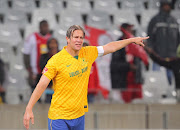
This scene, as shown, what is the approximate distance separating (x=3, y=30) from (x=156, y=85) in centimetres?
451

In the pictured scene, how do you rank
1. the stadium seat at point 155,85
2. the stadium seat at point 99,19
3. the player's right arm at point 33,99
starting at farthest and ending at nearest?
1. the stadium seat at point 99,19
2. the stadium seat at point 155,85
3. the player's right arm at point 33,99

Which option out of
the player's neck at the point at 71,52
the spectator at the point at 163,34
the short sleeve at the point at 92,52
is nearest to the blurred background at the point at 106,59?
the spectator at the point at 163,34

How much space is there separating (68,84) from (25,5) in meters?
7.24

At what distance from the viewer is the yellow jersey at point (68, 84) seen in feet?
12.8

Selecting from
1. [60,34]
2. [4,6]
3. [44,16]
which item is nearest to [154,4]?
[60,34]

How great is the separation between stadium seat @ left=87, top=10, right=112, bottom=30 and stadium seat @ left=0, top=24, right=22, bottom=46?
205 cm

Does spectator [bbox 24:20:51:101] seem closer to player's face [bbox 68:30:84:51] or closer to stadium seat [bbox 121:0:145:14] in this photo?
stadium seat [bbox 121:0:145:14]

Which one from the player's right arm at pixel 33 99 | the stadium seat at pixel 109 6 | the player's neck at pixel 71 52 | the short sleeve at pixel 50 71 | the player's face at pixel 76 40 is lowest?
the player's right arm at pixel 33 99

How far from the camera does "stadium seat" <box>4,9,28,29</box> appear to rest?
35.0 ft

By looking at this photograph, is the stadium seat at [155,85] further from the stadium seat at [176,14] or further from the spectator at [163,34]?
the stadium seat at [176,14]

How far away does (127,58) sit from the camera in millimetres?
10227

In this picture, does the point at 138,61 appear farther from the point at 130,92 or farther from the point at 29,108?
the point at 29,108

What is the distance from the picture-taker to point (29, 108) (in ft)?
12.2

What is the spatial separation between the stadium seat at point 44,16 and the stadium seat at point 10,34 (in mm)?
569
